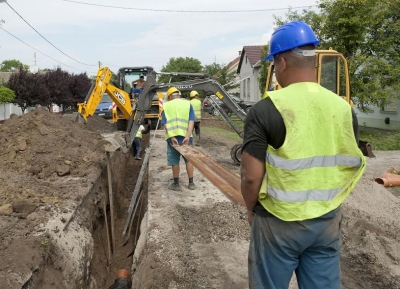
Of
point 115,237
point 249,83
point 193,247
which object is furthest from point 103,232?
point 249,83

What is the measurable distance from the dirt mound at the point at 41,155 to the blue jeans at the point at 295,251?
14.2 ft

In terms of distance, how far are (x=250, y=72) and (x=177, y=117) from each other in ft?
104

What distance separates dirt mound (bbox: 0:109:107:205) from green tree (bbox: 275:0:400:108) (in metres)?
10.0

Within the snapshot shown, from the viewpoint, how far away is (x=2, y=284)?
3.59 metres

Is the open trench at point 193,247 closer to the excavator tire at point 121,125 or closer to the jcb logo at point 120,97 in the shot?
the jcb logo at point 120,97

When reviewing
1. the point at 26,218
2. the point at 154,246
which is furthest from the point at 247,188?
the point at 26,218

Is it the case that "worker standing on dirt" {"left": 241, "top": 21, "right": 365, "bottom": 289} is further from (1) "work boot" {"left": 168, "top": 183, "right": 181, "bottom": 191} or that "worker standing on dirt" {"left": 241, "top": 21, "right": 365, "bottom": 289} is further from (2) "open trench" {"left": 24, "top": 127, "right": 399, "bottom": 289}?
(1) "work boot" {"left": 168, "top": 183, "right": 181, "bottom": 191}

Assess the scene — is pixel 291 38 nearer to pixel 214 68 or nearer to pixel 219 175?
pixel 219 175

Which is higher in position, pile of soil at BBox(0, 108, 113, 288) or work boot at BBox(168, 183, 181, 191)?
pile of soil at BBox(0, 108, 113, 288)

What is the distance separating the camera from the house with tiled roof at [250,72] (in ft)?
117

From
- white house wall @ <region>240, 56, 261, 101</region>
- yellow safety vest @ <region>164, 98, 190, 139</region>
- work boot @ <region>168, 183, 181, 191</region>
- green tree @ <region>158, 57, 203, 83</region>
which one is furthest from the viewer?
green tree @ <region>158, 57, 203, 83</region>

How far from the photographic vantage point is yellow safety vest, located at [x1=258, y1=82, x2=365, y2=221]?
2.10 meters

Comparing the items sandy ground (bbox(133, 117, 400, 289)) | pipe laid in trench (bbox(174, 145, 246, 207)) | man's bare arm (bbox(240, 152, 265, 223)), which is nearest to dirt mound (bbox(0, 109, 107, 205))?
sandy ground (bbox(133, 117, 400, 289))

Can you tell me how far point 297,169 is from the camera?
212 centimetres
